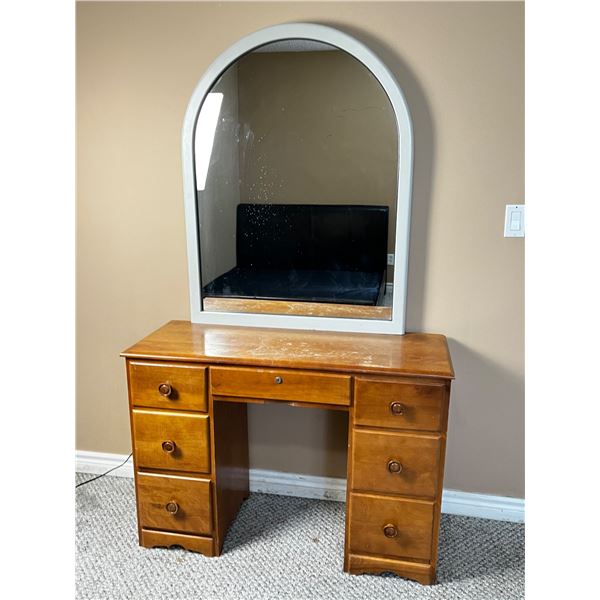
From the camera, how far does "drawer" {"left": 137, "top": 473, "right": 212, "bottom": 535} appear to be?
5.67 ft

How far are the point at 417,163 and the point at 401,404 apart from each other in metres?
0.81

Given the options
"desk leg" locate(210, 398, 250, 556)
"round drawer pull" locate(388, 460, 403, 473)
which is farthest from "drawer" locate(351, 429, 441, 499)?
"desk leg" locate(210, 398, 250, 556)

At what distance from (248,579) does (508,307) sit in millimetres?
1255

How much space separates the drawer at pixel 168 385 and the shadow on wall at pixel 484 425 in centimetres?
90

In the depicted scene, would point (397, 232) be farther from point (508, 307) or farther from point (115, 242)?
point (115, 242)

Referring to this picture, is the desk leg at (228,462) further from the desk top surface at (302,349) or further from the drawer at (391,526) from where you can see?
the drawer at (391,526)

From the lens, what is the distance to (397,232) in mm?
1795

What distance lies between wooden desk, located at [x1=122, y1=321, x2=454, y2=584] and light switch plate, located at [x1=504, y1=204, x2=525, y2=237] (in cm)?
43

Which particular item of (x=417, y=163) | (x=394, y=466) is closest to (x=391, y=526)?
(x=394, y=466)

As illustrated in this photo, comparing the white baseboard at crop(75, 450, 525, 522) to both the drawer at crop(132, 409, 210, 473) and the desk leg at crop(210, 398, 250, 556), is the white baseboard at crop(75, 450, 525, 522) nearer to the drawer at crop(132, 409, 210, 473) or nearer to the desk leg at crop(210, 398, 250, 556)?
the desk leg at crop(210, 398, 250, 556)

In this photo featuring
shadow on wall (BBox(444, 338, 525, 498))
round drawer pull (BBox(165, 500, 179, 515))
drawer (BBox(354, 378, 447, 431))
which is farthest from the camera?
shadow on wall (BBox(444, 338, 525, 498))

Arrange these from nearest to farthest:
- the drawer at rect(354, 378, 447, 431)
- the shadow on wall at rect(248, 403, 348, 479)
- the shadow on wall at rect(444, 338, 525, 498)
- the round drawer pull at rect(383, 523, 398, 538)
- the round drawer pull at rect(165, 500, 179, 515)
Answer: the drawer at rect(354, 378, 447, 431)
the round drawer pull at rect(383, 523, 398, 538)
the round drawer pull at rect(165, 500, 179, 515)
the shadow on wall at rect(444, 338, 525, 498)
the shadow on wall at rect(248, 403, 348, 479)

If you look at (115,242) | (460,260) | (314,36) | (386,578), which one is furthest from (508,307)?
(115,242)

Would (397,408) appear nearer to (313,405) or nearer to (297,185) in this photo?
(313,405)
